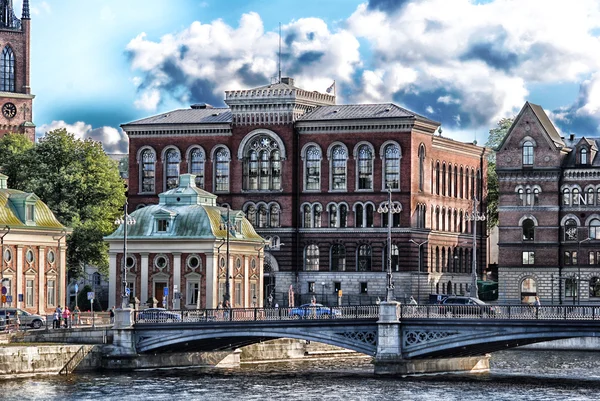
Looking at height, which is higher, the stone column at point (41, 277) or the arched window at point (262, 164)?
the arched window at point (262, 164)

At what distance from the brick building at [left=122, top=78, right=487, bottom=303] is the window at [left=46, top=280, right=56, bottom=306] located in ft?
114

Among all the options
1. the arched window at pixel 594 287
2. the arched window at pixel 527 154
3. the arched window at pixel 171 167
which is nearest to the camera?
the arched window at pixel 594 287

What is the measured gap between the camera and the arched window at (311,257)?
164500 millimetres

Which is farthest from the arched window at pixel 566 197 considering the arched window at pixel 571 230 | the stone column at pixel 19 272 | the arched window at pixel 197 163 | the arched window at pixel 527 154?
the stone column at pixel 19 272

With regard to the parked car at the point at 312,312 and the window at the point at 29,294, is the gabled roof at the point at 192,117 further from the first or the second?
the parked car at the point at 312,312

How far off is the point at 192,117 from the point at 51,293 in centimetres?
4239

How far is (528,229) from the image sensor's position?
164000 mm

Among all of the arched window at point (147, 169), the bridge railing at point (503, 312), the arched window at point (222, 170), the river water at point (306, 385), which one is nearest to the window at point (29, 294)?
the river water at point (306, 385)

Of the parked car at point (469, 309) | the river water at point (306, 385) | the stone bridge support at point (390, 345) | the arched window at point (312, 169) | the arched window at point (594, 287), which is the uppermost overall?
the arched window at point (312, 169)

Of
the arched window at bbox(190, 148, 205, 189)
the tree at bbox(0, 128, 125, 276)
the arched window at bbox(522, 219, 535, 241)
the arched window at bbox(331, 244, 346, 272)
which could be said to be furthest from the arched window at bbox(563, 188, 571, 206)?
the tree at bbox(0, 128, 125, 276)

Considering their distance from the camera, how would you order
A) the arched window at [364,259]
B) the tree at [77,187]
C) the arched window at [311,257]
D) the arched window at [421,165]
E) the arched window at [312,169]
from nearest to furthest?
the tree at [77,187], the arched window at [364,259], the arched window at [421,165], the arched window at [312,169], the arched window at [311,257]

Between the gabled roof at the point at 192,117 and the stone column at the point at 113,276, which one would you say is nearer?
the stone column at the point at 113,276

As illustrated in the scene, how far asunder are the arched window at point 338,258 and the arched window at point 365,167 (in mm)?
5846

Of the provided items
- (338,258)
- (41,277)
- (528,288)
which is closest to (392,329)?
(41,277)
